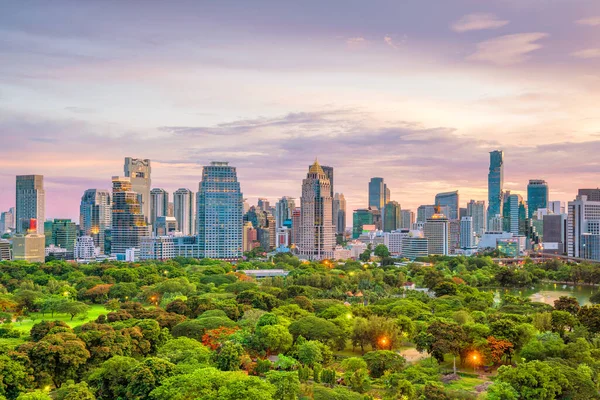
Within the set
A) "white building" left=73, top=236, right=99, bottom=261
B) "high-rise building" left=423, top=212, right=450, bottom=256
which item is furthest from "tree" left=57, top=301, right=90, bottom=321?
"high-rise building" left=423, top=212, right=450, bottom=256

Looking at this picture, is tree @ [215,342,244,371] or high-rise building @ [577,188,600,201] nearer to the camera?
tree @ [215,342,244,371]

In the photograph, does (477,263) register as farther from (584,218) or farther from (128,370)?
(128,370)

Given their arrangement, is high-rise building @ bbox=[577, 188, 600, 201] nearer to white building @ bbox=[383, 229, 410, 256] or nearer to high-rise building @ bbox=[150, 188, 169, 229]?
white building @ bbox=[383, 229, 410, 256]

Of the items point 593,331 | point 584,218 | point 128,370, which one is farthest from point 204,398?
point 584,218

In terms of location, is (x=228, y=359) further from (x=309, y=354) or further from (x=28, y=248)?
(x=28, y=248)

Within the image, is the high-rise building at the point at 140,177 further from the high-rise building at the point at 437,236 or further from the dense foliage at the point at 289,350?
the dense foliage at the point at 289,350

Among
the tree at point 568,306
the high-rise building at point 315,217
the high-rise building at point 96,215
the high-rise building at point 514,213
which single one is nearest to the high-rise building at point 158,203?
the high-rise building at point 96,215
